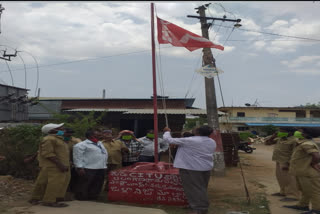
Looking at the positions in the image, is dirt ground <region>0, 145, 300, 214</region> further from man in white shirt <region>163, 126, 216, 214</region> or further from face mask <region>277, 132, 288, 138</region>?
face mask <region>277, 132, 288, 138</region>

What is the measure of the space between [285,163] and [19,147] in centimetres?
613

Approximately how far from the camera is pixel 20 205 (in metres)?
5.20

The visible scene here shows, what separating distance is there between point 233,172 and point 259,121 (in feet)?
99.2

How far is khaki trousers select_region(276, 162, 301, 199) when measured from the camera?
6.76 metres

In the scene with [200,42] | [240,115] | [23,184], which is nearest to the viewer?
Result: [200,42]

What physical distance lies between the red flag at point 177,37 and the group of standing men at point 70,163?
2.35 meters

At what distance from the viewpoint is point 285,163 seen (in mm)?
6609

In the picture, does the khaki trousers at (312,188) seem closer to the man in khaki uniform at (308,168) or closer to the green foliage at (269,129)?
the man in khaki uniform at (308,168)

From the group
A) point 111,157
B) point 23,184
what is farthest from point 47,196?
point 23,184

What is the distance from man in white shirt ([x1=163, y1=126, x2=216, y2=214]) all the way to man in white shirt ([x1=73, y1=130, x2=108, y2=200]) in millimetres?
1376

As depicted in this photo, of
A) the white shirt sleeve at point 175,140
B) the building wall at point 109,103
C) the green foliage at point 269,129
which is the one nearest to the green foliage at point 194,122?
the building wall at point 109,103

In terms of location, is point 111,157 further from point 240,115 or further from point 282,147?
point 240,115

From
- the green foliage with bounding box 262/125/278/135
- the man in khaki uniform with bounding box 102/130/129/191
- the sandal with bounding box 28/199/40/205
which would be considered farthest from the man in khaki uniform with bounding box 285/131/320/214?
the green foliage with bounding box 262/125/278/135

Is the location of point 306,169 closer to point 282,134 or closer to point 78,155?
point 282,134
